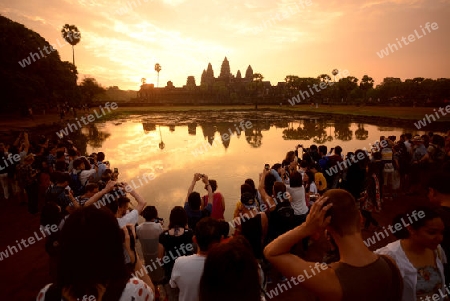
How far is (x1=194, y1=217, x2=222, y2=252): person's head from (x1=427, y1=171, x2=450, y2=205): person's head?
9.21 feet

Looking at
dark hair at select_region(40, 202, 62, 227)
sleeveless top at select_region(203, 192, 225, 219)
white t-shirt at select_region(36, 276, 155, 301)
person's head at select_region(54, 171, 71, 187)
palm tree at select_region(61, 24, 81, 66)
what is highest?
palm tree at select_region(61, 24, 81, 66)

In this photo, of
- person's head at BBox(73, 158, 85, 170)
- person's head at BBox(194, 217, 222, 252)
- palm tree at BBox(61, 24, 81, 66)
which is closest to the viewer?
person's head at BBox(194, 217, 222, 252)

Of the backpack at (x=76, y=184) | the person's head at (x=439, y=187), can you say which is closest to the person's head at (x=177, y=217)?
the person's head at (x=439, y=187)

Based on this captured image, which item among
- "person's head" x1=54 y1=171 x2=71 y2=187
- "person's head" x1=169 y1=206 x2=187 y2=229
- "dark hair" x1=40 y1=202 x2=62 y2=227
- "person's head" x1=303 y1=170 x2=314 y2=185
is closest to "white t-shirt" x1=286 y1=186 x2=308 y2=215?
"person's head" x1=303 y1=170 x2=314 y2=185

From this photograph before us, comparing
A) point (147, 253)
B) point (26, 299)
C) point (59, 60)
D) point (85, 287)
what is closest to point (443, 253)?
point (85, 287)

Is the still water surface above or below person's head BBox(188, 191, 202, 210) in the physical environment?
below

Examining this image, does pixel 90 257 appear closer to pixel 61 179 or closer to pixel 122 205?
pixel 122 205

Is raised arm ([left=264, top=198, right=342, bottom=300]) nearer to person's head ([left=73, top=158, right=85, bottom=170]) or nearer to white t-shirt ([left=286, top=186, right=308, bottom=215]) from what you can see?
white t-shirt ([left=286, top=186, right=308, bottom=215])

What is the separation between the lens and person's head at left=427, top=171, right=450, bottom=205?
10.6 feet

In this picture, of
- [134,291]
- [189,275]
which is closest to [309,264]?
[134,291]

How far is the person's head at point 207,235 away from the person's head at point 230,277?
996 mm

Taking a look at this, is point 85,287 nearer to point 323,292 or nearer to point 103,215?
point 103,215

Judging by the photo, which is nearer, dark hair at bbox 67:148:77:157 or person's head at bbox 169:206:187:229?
person's head at bbox 169:206:187:229

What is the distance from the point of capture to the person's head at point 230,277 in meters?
1.49
